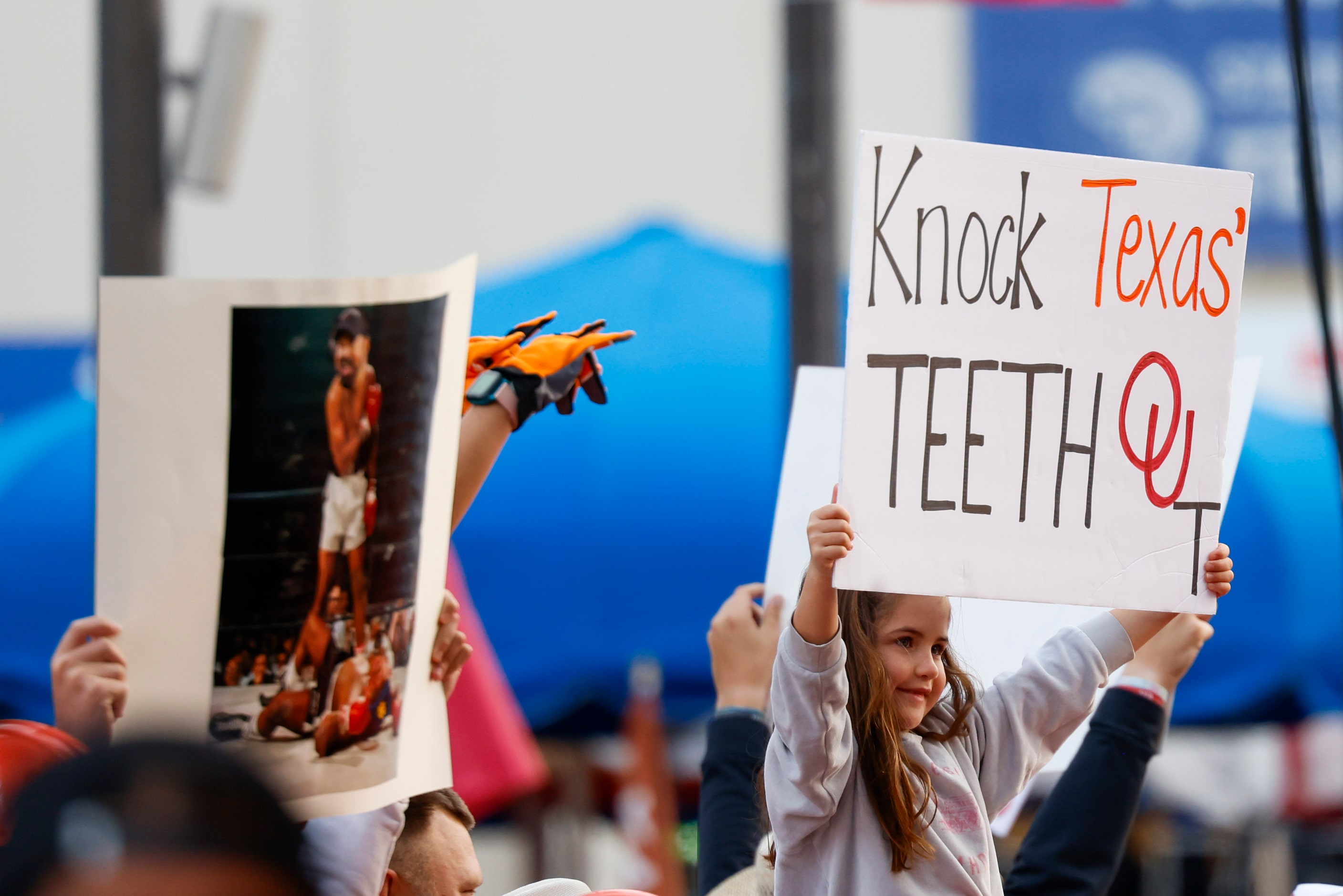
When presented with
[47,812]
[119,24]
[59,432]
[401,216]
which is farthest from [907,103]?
[47,812]

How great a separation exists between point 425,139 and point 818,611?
5.67 metres

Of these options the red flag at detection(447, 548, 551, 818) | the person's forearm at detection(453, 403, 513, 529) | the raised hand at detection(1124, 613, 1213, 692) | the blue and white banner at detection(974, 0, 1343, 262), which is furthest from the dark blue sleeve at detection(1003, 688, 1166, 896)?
the blue and white banner at detection(974, 0, 1343, 262)

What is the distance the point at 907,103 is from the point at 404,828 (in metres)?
6.05

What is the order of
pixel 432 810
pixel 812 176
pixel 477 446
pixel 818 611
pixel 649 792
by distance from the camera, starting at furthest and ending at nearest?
pixel 649 792
pixel 812 176
pixel 477 446
pixel 432 810
pixel 818 611

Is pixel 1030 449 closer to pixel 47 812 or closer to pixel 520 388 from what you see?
pixel 520 388

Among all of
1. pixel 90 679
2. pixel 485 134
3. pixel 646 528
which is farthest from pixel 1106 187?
pixel 485 134

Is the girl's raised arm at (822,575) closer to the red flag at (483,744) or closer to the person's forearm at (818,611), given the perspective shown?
the person's forearm at (818,611)

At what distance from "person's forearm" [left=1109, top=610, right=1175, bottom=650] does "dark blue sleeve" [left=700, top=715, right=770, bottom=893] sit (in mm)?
405

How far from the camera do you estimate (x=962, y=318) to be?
1360 millimetres

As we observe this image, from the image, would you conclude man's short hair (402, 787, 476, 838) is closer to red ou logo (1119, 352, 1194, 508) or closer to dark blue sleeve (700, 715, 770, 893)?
dark blue sleeve (700, 715, 770, 893)

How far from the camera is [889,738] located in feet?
4.21

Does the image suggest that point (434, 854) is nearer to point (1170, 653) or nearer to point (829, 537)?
point (829, 537)

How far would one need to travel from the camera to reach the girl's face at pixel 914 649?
1.32 metres

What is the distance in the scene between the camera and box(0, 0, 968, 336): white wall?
6.48 m
